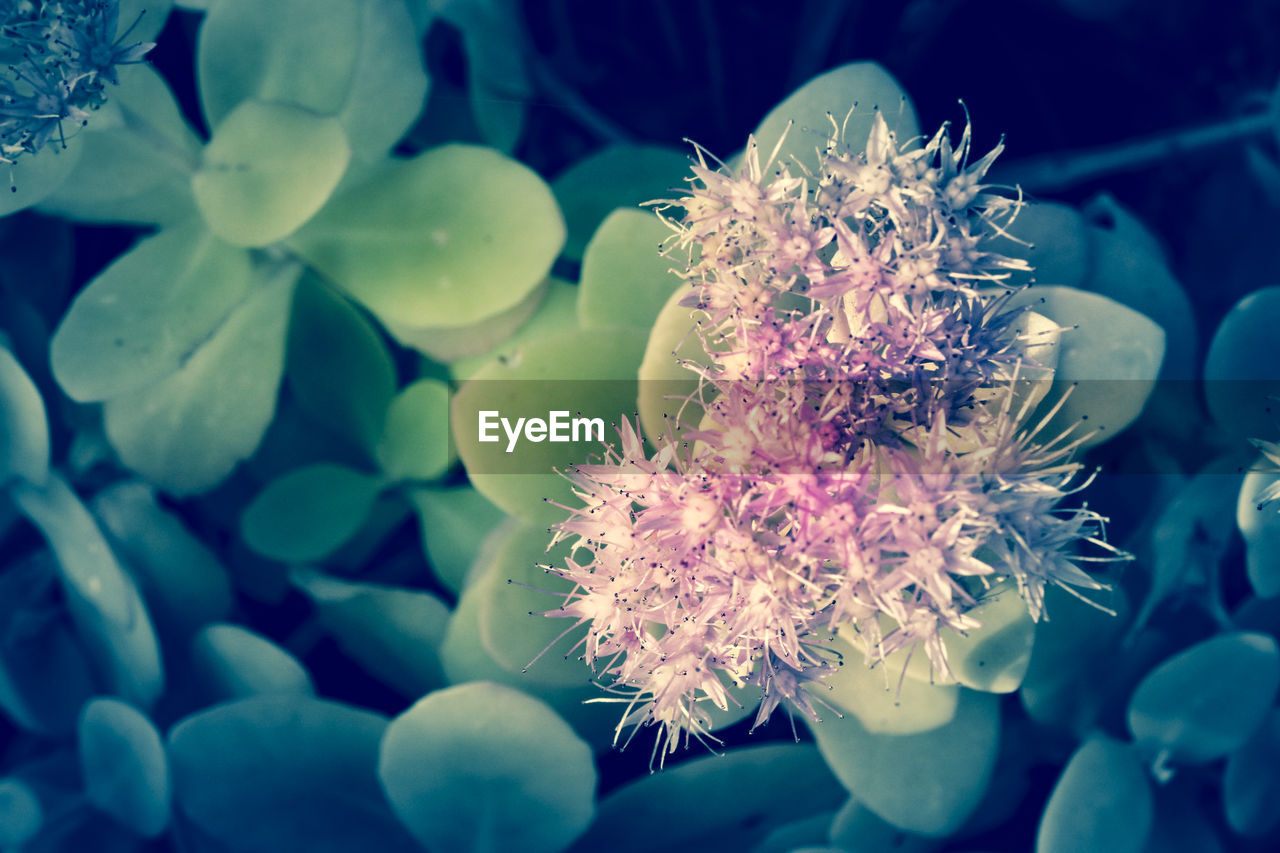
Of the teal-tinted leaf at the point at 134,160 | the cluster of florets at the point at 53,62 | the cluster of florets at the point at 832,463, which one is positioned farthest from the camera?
the teal-tinted leaf at the point at 134,160

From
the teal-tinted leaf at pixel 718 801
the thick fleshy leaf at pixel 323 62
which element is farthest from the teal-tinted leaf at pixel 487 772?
the thick fleshy leaf at pixel 323 62

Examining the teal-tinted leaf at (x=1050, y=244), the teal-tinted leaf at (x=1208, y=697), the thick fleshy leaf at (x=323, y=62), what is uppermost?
the thick fleshy leaf at (x=323, y=62)

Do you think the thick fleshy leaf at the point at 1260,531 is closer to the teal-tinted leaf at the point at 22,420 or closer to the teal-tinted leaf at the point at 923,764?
the teal-tinted leaf at the point at 923,764

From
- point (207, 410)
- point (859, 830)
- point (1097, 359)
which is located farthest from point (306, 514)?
point (1097, 359)

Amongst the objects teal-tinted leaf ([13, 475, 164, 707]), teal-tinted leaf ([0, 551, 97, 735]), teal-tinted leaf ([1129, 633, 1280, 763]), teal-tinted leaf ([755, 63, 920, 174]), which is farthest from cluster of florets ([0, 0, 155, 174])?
teal-tinted leaf ([1129, 633, 1280, 763])

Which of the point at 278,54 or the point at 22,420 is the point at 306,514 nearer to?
the point at 22,420

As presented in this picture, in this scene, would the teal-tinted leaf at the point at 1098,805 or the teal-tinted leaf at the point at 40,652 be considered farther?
the teal-tinted leaf at the point at 40,652
